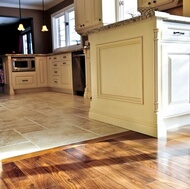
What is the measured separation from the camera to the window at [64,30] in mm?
6219

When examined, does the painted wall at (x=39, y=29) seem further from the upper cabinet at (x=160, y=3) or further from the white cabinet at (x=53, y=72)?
the upper cabinet at (x=160, y=3)

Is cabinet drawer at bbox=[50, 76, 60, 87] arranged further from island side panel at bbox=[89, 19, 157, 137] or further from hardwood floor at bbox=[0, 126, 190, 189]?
hardwood floor at bbox=[0, 126, 190, 189]

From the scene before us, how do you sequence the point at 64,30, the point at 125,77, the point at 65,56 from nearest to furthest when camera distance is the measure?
the point at 125,77 → the point at 65,56 → the point at 64,30

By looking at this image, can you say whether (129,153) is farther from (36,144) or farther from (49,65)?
(49,65)

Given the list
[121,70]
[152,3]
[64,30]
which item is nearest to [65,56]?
[64,30]

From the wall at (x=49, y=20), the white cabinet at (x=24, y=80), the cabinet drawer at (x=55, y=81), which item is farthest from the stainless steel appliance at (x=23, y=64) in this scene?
the wall at (x=49, y=20)

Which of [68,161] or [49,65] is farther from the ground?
[49,65]

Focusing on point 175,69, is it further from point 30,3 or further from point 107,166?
point 30,3

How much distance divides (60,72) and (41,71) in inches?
32.9

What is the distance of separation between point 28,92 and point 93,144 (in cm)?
466

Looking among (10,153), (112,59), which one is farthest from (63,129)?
(112,59)

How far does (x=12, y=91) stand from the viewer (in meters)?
5.83

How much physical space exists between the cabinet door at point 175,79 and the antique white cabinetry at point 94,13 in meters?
2.63

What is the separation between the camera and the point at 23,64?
6.03 metres
